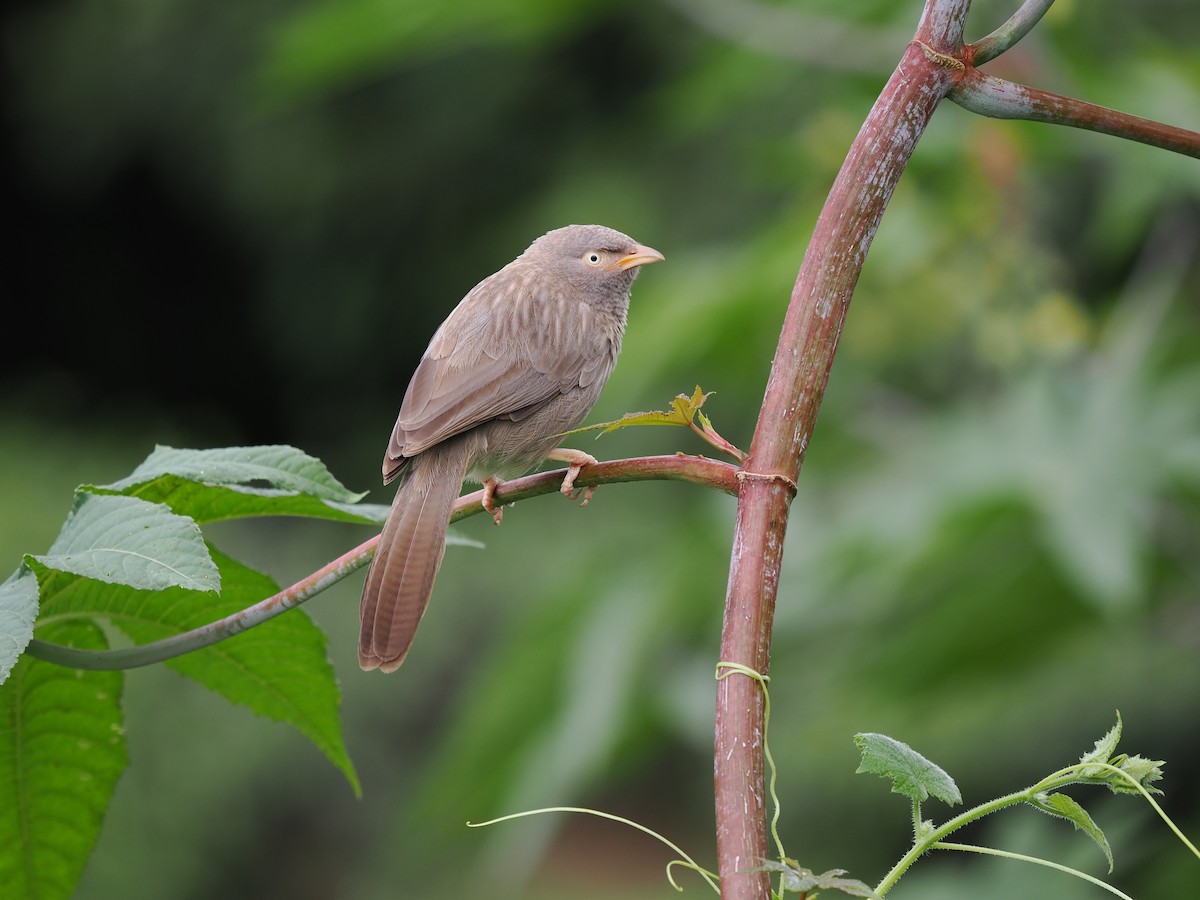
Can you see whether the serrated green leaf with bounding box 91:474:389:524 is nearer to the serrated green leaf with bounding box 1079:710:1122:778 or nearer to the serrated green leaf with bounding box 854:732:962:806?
the serrated green leaf with bounding box 854:732:962:806

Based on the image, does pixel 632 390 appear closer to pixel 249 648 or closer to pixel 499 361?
pixel 499 361

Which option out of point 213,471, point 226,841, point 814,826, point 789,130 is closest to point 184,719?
point 226,841

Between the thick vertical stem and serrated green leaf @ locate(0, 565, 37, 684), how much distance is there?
24.2 inches

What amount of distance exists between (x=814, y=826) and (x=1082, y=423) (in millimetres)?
8341

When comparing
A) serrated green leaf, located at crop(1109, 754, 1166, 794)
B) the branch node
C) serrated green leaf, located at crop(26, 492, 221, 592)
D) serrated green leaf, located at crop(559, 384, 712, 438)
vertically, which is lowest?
serrated green leaf, located at crop(1109, 754, 1166, 794)

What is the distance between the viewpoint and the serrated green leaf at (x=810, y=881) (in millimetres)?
980

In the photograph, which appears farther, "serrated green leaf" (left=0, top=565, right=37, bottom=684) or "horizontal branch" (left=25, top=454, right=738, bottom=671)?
"horizontal branch" (left=25, top=454, right=738, bottom=671)

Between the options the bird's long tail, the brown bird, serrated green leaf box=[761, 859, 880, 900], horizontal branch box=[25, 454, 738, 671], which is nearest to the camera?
serrated green leaf box=[761, 859, 880, 900]

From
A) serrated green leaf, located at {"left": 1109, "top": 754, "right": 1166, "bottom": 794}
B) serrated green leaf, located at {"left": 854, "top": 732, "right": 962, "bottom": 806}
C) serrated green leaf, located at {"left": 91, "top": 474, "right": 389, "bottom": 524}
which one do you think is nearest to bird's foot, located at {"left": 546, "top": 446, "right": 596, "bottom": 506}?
serrated green leaf, located at {"left": 91, "top": 474, "right": 389, "bottom": 524}

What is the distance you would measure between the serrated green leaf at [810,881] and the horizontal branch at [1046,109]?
0.68 metres

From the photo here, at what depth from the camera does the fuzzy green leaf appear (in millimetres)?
1504

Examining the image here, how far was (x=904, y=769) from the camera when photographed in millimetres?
1090

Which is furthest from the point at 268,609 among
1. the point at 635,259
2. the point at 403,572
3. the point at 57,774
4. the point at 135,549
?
the point at 635,259

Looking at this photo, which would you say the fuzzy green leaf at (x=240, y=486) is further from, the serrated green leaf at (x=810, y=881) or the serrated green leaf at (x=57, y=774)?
the serrated green leaf at (x=810, y=881)
